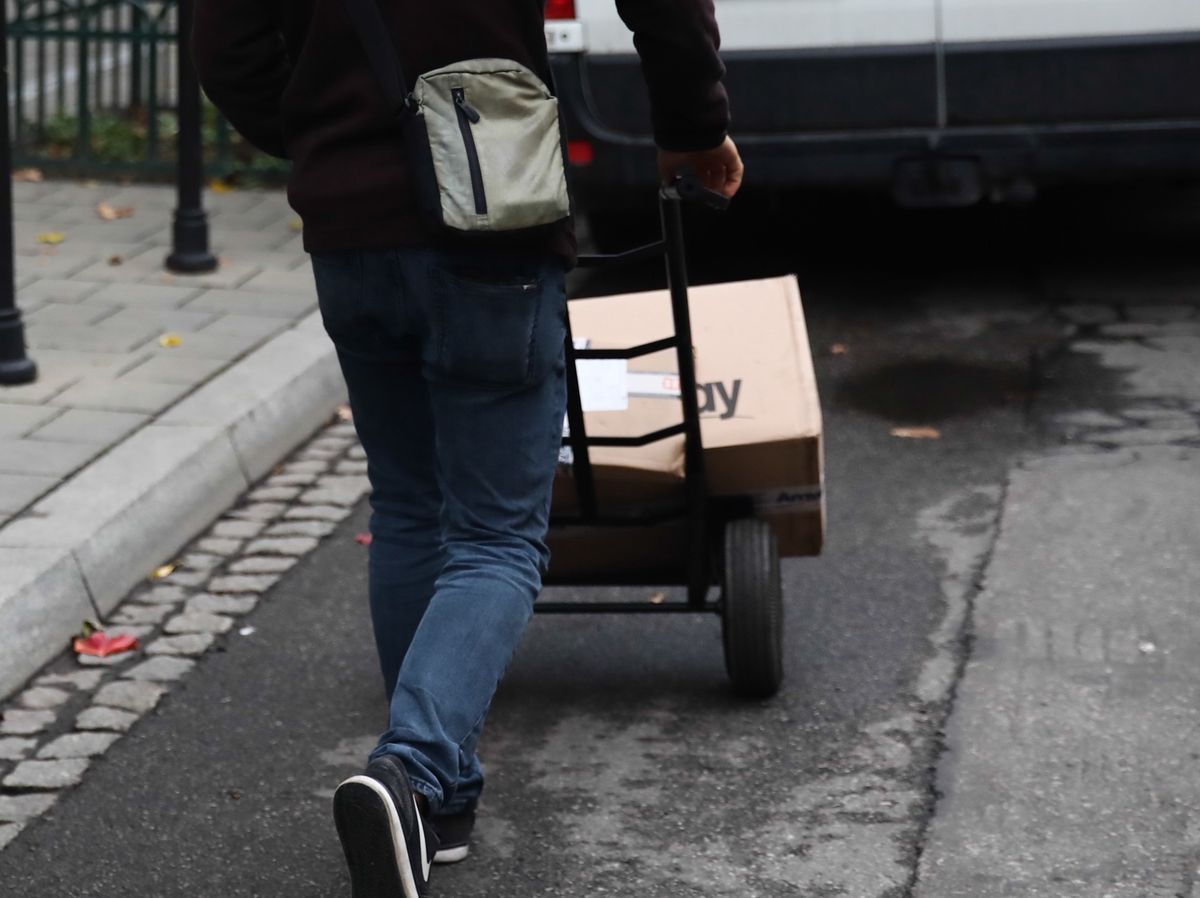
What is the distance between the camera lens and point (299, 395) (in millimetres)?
5645

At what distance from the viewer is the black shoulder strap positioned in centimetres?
261

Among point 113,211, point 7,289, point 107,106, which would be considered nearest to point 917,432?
point 7,289

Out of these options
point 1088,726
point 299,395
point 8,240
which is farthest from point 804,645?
point 8,240

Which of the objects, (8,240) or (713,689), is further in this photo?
(8,240)

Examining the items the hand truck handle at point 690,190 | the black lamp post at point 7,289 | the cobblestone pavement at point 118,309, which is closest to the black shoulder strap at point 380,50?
the hand truck handle at point 690,190

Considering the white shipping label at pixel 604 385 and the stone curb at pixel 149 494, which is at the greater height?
the white shipping label at pixel 604 385

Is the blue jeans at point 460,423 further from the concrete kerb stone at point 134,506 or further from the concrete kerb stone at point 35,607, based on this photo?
the concrete kerb stone at point 134,506

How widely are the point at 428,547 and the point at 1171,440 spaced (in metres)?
2.93

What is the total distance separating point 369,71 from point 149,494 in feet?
7.28

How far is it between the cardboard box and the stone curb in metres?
1.10

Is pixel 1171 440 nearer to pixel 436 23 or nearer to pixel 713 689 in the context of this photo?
pixel 713 689

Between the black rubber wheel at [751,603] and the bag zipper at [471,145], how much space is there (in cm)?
120

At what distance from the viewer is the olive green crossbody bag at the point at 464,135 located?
2.63m

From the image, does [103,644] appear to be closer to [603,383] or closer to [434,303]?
[603,383]
